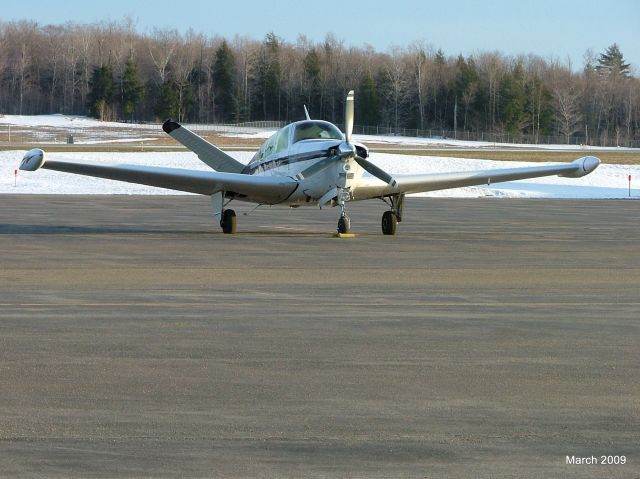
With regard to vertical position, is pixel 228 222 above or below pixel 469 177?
below

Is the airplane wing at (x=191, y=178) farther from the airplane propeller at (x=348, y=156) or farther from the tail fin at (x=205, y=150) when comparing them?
the tail fin at (x=205, y=150)

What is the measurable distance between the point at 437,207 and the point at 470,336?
964 inches

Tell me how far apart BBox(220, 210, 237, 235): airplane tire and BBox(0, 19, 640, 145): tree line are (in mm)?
107312

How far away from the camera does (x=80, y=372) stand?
848 cm

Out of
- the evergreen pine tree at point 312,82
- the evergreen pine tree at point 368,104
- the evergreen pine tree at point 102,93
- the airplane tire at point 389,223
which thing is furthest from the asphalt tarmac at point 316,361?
the evergreen pine tree at point 312,82

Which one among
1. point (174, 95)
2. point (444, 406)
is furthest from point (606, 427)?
point (174, 95)

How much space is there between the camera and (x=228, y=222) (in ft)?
75.4

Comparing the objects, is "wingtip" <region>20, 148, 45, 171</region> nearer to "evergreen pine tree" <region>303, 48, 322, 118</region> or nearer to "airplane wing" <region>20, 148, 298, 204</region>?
"airplane wing" <region>20, 148, 298, 204</region>

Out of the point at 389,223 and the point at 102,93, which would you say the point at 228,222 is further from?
the point at 102,93

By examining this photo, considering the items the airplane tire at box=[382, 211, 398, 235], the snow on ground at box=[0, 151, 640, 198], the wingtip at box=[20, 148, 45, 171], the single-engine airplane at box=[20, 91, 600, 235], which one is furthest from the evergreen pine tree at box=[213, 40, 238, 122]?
the wingtip at box=[20, 148, 45, 171]

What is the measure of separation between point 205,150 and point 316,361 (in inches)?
668

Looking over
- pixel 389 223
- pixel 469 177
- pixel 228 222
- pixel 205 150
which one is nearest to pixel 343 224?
pixel 389 223

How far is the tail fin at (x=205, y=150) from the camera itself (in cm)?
2512

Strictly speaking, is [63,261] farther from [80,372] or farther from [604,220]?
[604,220]
